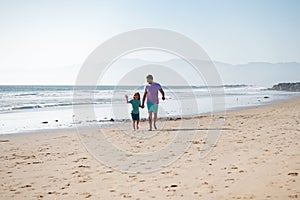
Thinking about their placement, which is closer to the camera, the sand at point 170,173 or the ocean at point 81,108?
the sand at point 170,173

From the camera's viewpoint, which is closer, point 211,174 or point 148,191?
point 148,191

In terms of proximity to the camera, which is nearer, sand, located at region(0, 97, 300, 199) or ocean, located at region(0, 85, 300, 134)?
sand, located at region(0, 97, 300, 199)

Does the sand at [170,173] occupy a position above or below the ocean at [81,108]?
below

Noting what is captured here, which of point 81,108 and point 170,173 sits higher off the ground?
point 81,108

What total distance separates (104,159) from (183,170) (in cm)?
218

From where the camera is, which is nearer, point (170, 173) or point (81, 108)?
point (170, 173)

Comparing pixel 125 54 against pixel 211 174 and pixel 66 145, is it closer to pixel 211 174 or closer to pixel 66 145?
pixel 66 145

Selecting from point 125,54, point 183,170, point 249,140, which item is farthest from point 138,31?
point 183,170

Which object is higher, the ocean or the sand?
the ocean

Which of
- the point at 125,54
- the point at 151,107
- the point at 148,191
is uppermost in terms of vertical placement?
the point at 125,54

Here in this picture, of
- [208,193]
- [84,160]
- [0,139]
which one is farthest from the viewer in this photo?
[0,139]

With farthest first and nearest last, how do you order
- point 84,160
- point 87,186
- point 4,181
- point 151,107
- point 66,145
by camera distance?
point 151,107
point 66,145
point 84,160
point 4,181
point 87,186

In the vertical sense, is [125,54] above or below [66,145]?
above

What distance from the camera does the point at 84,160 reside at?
783cm
